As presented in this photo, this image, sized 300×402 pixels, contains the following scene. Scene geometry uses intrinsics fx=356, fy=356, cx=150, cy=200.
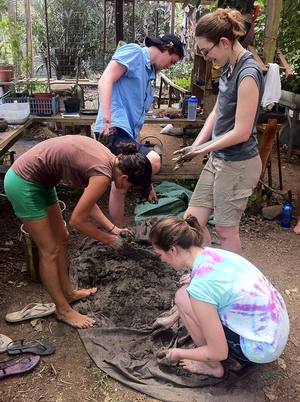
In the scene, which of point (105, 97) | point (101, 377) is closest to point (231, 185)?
point (105, 97)

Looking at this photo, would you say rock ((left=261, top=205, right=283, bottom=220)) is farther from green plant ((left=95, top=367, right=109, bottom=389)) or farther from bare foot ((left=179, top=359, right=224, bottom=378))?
green plant ((left=95, top=367, right=109, bottom=389))

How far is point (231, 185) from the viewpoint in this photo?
2590mm

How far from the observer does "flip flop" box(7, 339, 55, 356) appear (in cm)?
235

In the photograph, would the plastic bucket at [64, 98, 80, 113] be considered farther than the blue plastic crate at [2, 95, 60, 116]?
Yes

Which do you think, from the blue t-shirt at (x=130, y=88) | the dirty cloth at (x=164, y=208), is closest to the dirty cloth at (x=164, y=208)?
the dirty cloth at (x=164, y=208)

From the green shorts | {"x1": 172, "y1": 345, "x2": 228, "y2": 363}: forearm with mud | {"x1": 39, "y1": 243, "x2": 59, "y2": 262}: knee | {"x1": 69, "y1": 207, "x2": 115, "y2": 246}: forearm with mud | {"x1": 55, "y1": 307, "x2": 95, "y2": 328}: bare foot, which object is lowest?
{"x1": 55, "y1": 307, "x2": 95, "y2": 328}: bare foot

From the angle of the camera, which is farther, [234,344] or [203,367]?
[203,367]

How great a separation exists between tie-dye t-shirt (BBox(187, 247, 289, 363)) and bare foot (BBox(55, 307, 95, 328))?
1.11 meters

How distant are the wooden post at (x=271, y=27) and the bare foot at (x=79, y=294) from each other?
11.5 feet

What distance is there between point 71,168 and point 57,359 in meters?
1.27

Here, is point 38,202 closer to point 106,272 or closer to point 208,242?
point 106,272

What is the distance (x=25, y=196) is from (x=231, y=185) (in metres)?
1.42

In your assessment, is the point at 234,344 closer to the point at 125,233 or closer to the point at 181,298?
the point at 181,298

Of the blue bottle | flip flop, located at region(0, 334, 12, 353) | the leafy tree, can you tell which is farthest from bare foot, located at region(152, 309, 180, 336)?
the leafy tree
